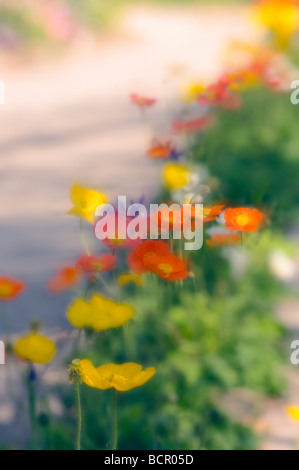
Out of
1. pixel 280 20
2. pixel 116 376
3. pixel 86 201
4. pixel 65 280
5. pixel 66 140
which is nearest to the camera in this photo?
pixel 116 376

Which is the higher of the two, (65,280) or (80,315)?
(65,280)

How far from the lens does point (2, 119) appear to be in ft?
19.0

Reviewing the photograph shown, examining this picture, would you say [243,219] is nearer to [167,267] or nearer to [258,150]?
[167,267]

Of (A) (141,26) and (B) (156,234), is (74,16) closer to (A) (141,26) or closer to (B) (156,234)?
(A) (141,26)

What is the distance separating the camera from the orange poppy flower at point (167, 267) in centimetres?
129

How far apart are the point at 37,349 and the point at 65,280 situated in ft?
3.79

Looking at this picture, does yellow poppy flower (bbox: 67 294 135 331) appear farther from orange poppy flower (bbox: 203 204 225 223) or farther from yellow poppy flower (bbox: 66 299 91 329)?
orange poppy flower (bbox: 203 204 225 223)

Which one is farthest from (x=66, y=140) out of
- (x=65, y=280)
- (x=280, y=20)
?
(x=65, y=280)

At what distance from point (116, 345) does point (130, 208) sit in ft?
3.74

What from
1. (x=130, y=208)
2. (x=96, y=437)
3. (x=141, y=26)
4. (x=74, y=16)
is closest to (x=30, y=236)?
(x=96, y=437)

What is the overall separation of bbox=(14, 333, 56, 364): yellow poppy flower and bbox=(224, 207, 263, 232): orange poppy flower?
36cm

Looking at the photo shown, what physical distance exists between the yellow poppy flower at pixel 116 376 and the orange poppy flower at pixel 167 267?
0.49 ft

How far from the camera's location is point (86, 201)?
4.69 feet
